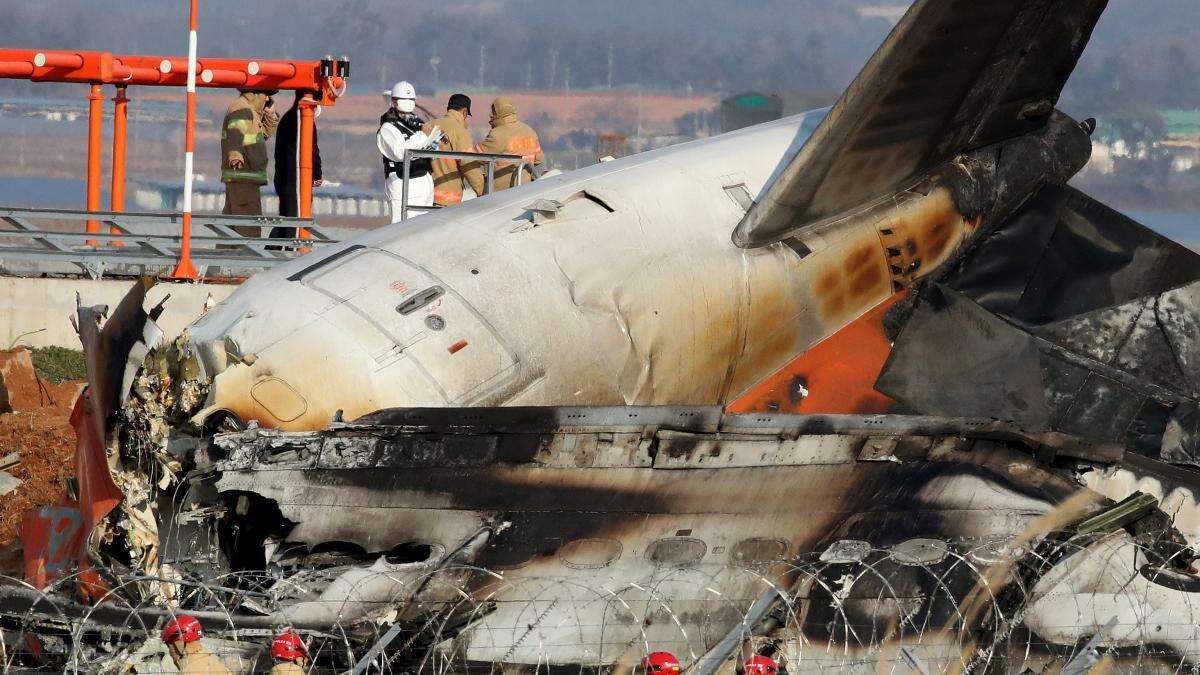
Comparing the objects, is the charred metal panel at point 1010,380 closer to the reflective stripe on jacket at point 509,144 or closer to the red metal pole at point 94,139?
the reflective stripe on jacket at point 509,144

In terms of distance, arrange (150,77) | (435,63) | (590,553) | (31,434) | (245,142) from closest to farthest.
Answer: (590,553) < (31,434) < (150,77) < (245,142) < (435,63)

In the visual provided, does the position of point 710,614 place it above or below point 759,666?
below

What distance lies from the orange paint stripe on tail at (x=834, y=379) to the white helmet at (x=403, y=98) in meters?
8.06

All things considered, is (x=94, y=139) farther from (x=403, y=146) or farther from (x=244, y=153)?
(x=403, y=146)

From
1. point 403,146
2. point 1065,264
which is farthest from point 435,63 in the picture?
point 1065,264

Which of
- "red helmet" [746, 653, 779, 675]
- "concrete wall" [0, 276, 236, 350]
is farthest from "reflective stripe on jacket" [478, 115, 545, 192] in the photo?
"red helmet" [746, 653, 779, 675]

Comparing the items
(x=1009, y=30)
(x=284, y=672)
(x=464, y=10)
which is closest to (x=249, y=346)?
(x=284, y=672)

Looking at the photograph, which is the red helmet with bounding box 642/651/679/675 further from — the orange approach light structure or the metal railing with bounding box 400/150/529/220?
the orange approach light structure

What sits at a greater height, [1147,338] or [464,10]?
[464,10]

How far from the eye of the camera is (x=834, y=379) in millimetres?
11266

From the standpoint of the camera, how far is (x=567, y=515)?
8.98 m

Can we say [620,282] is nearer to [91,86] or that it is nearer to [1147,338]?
[1147,338]

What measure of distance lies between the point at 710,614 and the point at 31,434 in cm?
947

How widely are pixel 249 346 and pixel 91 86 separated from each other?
36.6 feet
